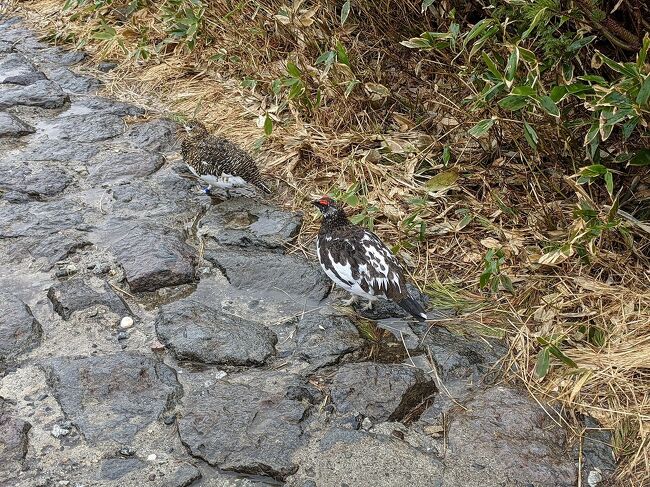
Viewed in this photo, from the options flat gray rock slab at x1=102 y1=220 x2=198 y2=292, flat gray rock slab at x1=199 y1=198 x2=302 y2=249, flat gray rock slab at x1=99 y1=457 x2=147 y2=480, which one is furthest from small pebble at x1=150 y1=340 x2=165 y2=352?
flat gray rock slab at x1=199 y1=198 x2=302 y2=249

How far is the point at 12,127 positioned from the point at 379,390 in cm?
417

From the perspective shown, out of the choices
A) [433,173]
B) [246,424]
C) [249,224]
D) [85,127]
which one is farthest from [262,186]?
[246,424]

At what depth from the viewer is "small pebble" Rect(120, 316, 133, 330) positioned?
4.13 metres

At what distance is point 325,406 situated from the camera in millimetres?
3633

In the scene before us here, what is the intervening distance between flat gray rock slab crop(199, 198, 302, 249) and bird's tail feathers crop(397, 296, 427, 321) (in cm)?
113

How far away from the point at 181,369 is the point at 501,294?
72.2 inches

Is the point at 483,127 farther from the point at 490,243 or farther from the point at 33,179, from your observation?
the point at 33,179

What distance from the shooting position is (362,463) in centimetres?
332

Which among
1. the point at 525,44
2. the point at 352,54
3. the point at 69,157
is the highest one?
the point at 525,44

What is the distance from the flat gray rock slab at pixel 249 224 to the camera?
16.4 ft

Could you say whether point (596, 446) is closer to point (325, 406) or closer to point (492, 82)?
point (325, 406)

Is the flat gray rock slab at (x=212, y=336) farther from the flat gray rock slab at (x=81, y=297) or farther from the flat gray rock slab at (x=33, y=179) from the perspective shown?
the flat gray rock slab at (x=33, y=179)

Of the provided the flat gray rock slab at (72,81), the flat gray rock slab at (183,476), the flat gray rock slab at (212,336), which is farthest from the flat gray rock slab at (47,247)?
the flat gray rock slab at (72,81)

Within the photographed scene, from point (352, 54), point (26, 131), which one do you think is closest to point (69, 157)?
point (26, 131)
